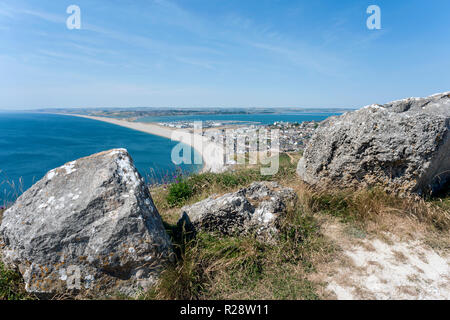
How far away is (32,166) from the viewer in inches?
2117

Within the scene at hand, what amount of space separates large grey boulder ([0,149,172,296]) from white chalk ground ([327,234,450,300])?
2457 millimetres

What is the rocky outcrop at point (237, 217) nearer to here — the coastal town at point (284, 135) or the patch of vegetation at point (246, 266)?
the patch of vegetation at point (246, 266)

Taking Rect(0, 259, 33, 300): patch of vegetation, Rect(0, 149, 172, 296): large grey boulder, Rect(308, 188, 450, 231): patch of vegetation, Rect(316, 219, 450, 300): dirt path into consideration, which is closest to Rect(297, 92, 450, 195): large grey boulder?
Rect(308, 188, 450, 231): patch of vegetation

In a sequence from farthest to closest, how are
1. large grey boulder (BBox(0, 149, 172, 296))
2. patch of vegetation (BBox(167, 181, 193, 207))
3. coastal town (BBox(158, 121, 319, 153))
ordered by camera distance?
coastal town (BBox(158, 121, 319, 153)), patch of vegetation (BBox(167, 181, 193, 207)), large grey boulder (BBox(0, 149, 172, 296))

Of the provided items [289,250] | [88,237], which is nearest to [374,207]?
[289,250]

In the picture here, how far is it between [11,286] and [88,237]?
1246 millimetres

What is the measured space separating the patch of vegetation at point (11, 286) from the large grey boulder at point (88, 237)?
15 centimetres

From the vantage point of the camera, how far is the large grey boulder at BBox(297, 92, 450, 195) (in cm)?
459

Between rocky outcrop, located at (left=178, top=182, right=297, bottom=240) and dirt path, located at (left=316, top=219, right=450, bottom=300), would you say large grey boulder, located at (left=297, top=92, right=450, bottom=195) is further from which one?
rocky outcrop, located at (left=178, top=182, right=297, bottom=240)

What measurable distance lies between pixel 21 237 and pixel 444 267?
18.7 ft

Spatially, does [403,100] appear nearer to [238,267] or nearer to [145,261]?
[238,267]

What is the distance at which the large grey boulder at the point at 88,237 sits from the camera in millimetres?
2705

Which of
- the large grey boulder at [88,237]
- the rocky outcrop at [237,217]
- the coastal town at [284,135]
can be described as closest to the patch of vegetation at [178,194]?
the rocky outcrop at [237,217]

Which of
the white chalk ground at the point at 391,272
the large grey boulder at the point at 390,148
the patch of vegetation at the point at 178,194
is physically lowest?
the white chalk ground at the point at 391,272
